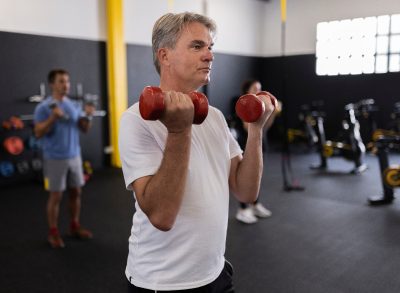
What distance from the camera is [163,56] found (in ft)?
2.83

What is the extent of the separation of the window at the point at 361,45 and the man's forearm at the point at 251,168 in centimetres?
61

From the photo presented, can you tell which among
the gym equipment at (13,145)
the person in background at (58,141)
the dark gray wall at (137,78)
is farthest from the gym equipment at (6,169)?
the person in background at (58,141)

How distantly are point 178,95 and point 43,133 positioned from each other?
192 cm

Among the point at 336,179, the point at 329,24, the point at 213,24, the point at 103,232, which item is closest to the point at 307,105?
the point at 336,179

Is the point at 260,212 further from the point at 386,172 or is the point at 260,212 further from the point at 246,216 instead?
the point at 386,172

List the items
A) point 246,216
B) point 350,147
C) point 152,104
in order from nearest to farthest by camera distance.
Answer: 1. point 152,104
2. point 246,216
3. point 350,147

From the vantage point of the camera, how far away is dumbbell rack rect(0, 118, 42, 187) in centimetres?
385

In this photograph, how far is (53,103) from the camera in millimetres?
2369

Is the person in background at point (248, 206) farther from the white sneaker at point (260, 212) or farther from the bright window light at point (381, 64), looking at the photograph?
the bright window light at point (381, 64)

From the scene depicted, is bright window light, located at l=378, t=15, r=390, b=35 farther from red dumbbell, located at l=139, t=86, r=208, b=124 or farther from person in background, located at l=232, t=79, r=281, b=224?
person in background, located at l=232, t=79, r=281, b=224

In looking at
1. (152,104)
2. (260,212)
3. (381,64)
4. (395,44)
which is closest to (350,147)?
(260,212)

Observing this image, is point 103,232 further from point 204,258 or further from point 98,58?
point 98,58

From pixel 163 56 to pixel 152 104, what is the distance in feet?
0.93

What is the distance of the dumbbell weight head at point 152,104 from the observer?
0.61m
